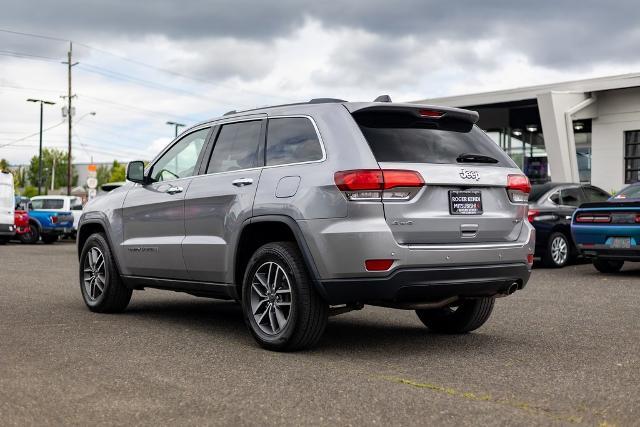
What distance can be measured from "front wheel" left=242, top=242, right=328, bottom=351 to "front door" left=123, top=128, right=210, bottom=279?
1.13 meters

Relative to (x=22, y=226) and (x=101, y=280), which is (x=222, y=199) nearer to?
(x=101, y=280)

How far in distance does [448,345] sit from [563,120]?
22.1 metres

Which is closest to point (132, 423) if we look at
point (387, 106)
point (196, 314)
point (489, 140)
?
point (387, 106)

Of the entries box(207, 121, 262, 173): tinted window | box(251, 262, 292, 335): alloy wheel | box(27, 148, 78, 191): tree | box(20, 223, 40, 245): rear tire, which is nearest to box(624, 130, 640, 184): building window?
box(20, 223, 40, 245): rear tire

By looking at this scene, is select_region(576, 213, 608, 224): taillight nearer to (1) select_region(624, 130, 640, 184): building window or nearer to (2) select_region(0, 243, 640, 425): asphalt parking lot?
(2) select_region(0, 243, 640, 425): asphalt parking lot

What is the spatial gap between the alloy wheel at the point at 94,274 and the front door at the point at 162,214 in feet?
1.82

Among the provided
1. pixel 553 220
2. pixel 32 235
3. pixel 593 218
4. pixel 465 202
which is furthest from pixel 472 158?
pixel 32 235

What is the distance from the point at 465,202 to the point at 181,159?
116 inches

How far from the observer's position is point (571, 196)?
15.6 metres

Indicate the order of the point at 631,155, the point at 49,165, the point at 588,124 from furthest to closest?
the point at 49,165 < the point at 588,124 < the point at 631,155

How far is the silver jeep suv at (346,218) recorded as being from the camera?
18.9 feet

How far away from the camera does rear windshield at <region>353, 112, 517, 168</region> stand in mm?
6016

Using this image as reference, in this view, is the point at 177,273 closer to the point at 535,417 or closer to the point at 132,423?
the point at 132,423

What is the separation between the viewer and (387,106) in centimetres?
614
